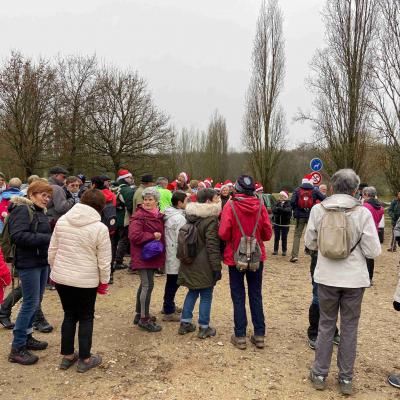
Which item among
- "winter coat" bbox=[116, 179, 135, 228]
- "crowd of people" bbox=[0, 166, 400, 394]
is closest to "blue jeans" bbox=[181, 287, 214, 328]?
"crowd of people" bbox=[0, 166, 400, 394]

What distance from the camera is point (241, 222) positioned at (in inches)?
163

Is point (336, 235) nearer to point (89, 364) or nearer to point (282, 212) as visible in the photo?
point (89, 364)

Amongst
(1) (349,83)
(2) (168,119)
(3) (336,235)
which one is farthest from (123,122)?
(3) (336,235)

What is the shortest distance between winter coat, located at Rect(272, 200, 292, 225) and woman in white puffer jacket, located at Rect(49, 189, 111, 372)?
6865mm

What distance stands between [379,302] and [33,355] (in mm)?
5295

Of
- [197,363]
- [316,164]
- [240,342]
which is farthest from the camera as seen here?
[316,164]

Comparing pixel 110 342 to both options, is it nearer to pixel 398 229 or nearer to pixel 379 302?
pixel 398 229

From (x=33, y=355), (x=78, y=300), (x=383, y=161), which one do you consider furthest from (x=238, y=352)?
(x=383, y=161)

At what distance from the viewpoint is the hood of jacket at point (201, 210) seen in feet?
14.4

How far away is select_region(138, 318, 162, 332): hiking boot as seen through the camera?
468 cm

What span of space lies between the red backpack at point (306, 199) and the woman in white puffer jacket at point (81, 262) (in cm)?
617

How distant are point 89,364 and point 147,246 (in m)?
1.41

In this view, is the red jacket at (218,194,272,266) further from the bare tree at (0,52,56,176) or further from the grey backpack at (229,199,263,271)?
the bare tree at (0,52,56,176)

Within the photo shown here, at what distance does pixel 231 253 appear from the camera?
13.9ft
